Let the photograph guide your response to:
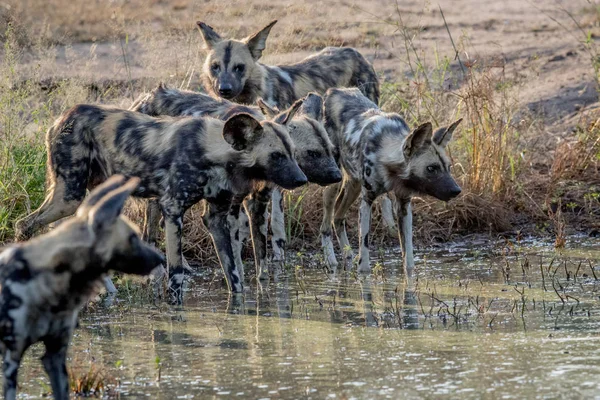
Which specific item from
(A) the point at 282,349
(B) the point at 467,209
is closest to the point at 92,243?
(A) the point at 282,349

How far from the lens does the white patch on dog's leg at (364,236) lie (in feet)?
25.7

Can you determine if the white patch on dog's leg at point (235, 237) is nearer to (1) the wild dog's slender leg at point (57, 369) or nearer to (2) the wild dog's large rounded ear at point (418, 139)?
(2) the wild dog's large rounded ear at point (418, 139)

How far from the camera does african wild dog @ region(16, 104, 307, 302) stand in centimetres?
668

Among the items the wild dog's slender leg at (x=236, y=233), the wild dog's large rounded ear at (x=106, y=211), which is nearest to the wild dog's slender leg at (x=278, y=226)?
the wild dog's slender leg at (x=236, y=233)

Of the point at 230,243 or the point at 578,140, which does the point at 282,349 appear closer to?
the point at 230,243

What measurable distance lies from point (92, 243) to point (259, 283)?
3.23 m

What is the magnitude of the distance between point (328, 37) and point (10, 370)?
8.67 metres

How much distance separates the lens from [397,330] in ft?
19.0

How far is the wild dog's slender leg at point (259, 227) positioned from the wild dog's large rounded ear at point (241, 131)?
82 centimetres

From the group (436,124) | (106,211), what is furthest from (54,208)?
(436,124)

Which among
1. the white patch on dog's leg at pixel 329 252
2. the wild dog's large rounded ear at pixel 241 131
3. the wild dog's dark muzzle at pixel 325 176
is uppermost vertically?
the wild dog's large rounded ear at pixel 241 131

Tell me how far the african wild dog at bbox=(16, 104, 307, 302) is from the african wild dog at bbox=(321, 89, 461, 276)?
3.18 feet

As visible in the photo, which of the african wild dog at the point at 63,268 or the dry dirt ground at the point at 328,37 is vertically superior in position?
the dry dirt ground at the point at 328,37

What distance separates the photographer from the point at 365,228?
793cm
